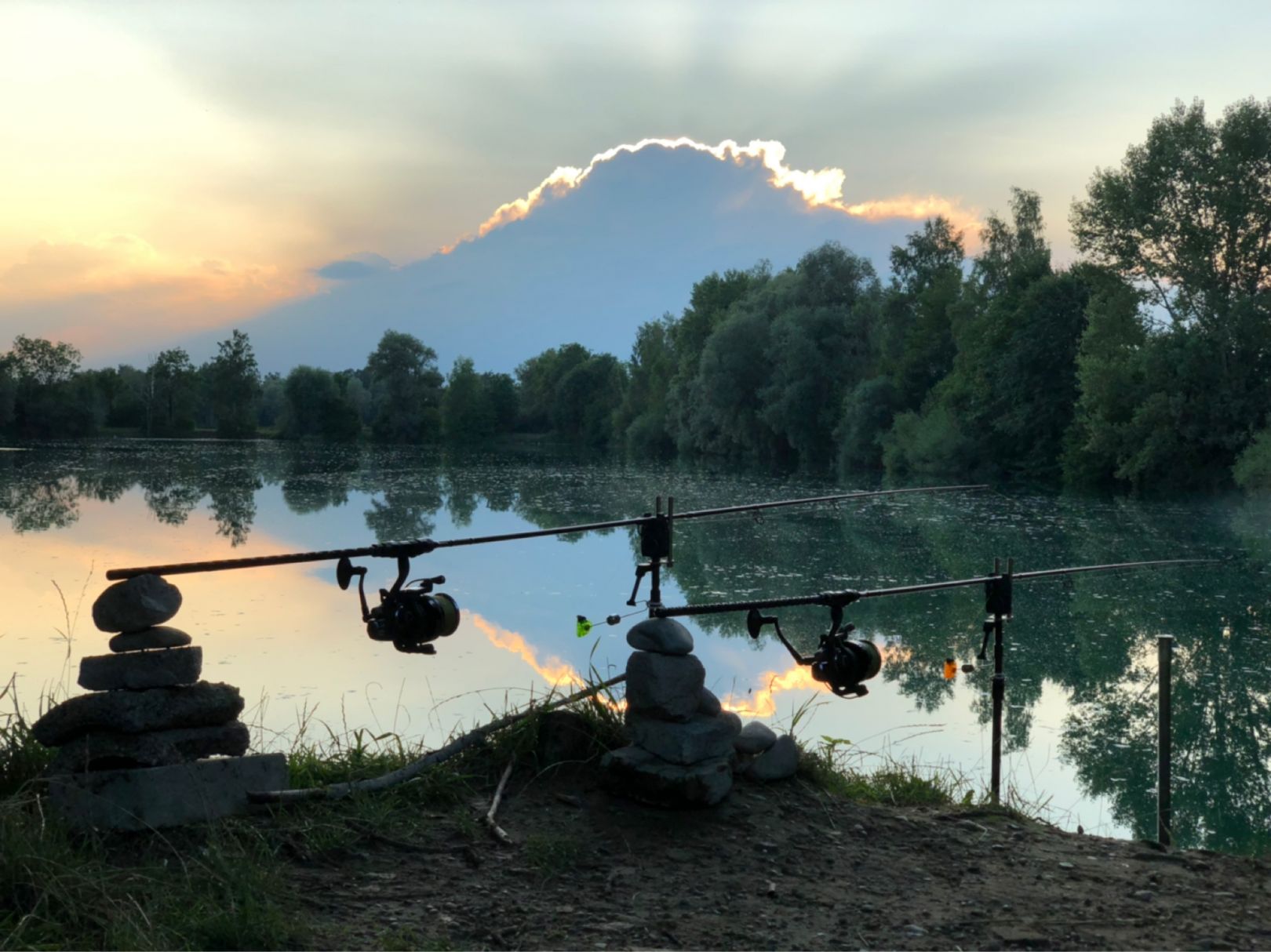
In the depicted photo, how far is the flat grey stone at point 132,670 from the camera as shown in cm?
386

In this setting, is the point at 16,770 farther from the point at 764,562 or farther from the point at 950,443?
the point at 950,443

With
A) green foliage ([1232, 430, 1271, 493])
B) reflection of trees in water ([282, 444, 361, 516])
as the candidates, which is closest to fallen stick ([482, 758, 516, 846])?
reflection of trees in water ([282, 444, 361, 516])

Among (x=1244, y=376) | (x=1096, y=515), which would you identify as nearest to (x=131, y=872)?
(x=1096, y=515)

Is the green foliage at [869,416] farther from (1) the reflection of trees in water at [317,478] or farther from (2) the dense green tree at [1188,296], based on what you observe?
(1) the reflection of trees in water at [317,478]

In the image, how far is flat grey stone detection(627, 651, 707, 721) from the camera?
429 cm

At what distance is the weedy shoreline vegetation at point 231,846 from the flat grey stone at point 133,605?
1.41 ft

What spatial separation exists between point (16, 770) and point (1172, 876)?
398 cm

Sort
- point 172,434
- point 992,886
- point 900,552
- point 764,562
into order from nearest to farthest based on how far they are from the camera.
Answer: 1. point 992,886
2. point 764,562
3. point 900,552
4. point 172,434

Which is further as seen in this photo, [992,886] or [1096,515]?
[1096,515]

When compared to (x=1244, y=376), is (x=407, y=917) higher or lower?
lower

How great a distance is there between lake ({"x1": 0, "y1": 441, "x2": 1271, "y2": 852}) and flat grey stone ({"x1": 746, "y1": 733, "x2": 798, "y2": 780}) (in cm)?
84

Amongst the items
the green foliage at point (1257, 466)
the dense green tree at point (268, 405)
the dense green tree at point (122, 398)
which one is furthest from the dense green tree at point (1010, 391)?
the dense green tree at point (268, 405)

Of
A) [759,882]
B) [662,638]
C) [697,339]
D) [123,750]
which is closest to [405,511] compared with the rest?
[662,638]

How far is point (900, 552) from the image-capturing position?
68.5 ft
